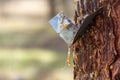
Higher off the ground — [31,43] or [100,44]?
[31,43]

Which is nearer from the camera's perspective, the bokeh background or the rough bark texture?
the rough bark texture

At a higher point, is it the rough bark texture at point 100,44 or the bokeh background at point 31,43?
the bokeh background at point 31,43

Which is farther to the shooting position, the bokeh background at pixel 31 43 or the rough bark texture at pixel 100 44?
the bokeh background at pixel 31 43

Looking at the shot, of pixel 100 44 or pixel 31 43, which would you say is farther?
pixel 31 43

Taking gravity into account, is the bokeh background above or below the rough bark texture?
above
